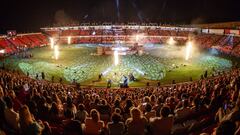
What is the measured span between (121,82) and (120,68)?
10693 mm

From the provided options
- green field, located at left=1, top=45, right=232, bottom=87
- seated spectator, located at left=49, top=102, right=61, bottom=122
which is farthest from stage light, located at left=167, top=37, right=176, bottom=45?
seated spectator, located at left=49, top=102, right=61, bottom=122

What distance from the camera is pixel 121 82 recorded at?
3725 cm

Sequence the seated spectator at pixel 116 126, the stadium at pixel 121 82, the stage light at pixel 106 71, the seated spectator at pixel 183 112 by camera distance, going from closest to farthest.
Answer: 1. the stadium at pixel 121 82
2. the seated spectator at pixel 116 126
3. the seated spectator at pixel 183 112
4. the stage light at pixel 106 71

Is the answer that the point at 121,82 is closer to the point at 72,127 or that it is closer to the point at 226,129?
the point at 72,127

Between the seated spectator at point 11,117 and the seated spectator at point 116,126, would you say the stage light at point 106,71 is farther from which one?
the seated spectator at point 116,126

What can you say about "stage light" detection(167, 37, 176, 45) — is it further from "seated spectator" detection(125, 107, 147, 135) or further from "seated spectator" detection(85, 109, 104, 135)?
"seated spectator" detection(125, 107, 147, 135)

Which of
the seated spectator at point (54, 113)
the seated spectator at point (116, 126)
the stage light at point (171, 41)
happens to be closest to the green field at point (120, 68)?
the seated spectator at point (54, 113)

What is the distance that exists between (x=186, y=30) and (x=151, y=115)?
9513 centimetres

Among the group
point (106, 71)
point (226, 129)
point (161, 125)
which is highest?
point (226, 129)

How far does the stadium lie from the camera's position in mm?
8766

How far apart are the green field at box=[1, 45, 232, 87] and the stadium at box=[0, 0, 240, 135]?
0.49 feet

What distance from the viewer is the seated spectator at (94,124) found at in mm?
9547

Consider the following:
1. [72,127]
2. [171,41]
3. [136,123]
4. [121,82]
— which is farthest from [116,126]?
[171,41]

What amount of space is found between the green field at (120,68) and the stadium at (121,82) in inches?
5.9
